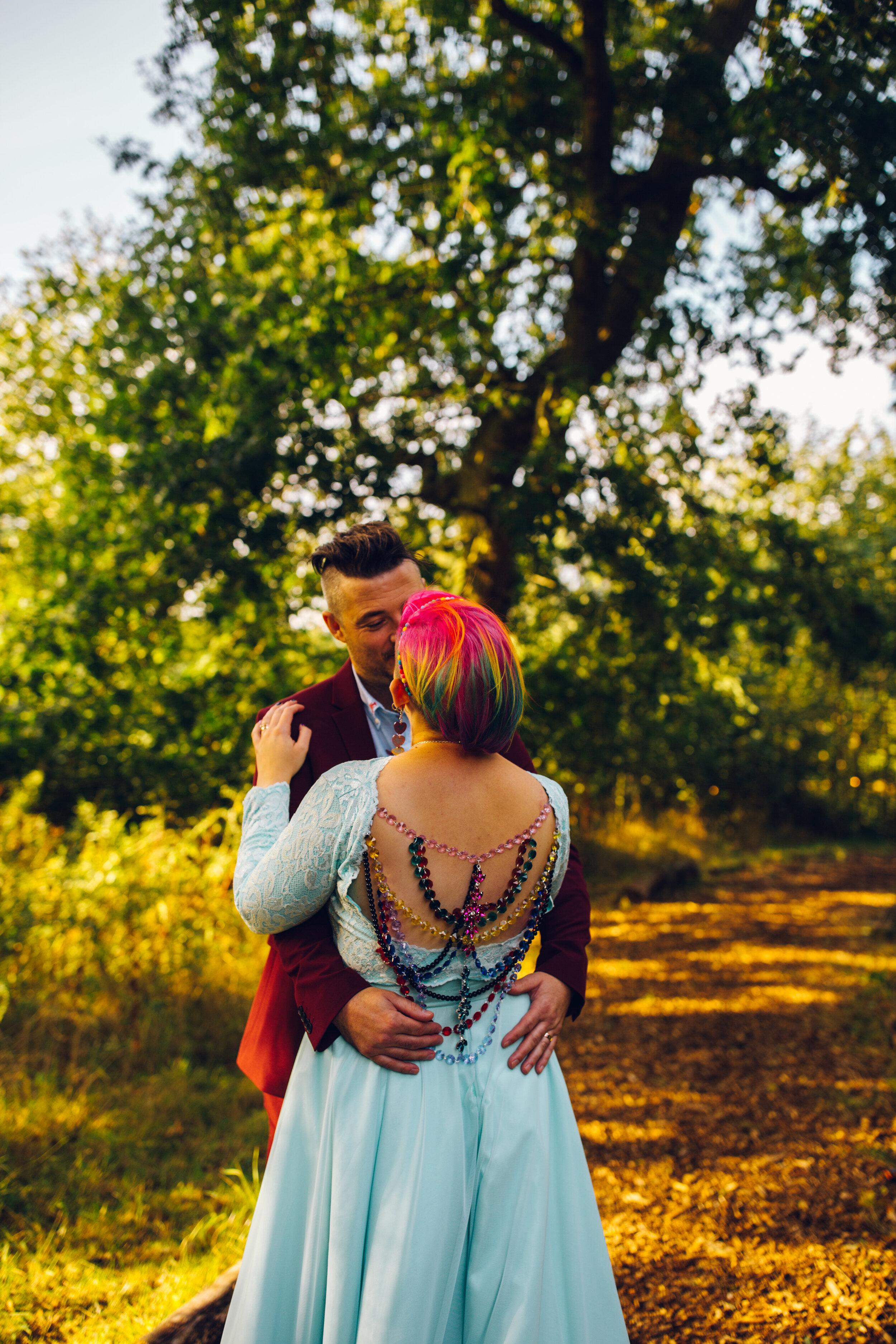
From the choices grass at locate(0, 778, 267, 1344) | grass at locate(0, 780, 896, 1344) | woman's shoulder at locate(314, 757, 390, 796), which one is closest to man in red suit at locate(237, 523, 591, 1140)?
woman's shoulder at locate(314, 757, 390, 796)

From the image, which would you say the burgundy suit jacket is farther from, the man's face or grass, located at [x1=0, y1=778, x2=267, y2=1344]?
grass, located at [x1=0, y1=778, x2=267, y2=1344]

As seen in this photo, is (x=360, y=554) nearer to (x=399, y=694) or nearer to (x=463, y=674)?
(x=399, y=694)

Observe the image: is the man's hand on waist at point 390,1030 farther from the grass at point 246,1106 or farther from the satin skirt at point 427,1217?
the grass at point 246,1106

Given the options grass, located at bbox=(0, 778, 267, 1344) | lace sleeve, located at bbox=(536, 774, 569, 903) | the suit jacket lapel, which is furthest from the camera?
grass, located at bbox=(0, 778, 267, 1344)

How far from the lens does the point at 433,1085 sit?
1614 mm

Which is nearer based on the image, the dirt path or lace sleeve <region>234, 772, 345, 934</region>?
lace sleeve <region>234, 772, 345, 934</region>

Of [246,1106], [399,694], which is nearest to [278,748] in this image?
[399,694]

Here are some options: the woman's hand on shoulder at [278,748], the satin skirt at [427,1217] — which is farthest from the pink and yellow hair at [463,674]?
the satin skirt at [427,1217]

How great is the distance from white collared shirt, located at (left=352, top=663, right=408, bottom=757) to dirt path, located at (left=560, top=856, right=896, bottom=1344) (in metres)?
2.10

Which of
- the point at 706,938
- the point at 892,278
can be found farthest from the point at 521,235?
the point at 706,938

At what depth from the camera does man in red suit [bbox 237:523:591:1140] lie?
1.61m

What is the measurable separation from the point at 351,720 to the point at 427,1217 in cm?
110

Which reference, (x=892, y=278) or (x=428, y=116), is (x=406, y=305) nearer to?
(x=428, y=116)

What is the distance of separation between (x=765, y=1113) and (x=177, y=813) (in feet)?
17.9
